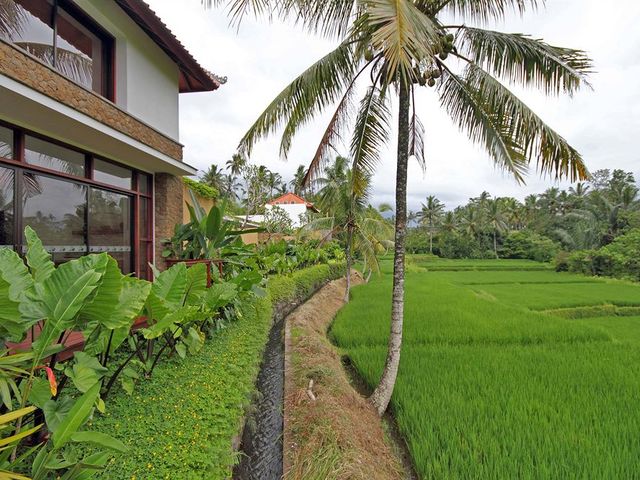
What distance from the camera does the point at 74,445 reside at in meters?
2.11

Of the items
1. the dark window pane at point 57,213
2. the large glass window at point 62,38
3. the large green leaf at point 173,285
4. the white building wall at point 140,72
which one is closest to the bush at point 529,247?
the white building wall at point 140,72

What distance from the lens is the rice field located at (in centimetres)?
310

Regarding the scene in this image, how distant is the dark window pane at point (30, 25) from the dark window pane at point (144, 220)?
2.64m

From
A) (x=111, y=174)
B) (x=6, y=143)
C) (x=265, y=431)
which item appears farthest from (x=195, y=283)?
(x=111, y=174)

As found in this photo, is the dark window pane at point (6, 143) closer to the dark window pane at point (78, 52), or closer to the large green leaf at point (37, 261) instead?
the dark window pane at point (78, 52)

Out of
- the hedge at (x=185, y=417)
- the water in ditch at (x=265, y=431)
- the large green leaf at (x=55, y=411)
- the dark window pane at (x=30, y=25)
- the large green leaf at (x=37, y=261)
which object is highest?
the dark window pane at (x=30, y=25)

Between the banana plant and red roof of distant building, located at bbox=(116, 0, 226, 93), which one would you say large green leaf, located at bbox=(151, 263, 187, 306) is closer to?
the banana plant

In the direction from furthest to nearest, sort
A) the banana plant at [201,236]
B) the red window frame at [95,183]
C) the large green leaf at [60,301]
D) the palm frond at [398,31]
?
the banana plant at [201,236], the red window frame at [95,183], the palm frond at [398,31], the large green leaf at [60,301]

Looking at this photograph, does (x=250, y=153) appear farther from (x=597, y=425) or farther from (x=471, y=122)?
(x=597, y=425)

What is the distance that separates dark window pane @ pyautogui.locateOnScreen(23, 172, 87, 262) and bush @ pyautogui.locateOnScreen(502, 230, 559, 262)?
123ft

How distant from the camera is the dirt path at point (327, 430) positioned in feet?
9.60

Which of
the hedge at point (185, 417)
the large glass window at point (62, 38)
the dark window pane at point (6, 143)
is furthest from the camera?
the large glass window at point (62, 38)

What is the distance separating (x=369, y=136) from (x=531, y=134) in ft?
6.62

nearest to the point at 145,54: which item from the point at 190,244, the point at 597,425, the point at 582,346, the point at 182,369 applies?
the point at 190,244
